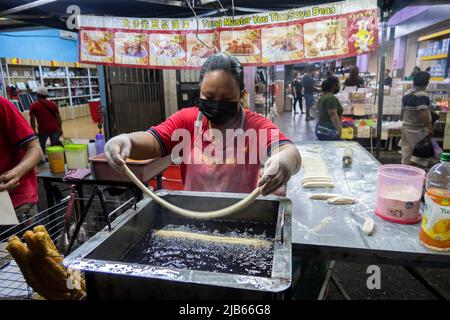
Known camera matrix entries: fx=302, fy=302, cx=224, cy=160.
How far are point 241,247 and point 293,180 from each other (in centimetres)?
120

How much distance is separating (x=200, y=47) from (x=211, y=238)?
8.52 ft

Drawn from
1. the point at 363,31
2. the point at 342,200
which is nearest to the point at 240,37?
the point at 363,31

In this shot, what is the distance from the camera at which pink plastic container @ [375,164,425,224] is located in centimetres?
151

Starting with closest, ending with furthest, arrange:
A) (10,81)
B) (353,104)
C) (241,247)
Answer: (241,247) < (353,104) < (10,81)

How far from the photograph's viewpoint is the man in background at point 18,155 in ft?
6.17

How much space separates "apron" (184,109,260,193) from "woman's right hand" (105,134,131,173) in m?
0.45

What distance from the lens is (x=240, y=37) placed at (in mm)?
3162

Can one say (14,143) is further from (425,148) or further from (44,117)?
(425,148)

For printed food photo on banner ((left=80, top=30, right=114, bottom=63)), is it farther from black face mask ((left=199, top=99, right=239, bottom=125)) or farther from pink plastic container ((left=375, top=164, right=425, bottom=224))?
pink plastic container ((left=375, top=164, right=425, bottom=224))

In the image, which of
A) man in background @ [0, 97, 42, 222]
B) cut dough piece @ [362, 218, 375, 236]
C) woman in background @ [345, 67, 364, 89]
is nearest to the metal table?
cut dough piece @ [362, 218, 375, 236]

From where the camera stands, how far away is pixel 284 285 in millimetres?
790

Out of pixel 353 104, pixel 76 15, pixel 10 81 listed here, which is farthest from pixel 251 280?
pixel 10 81

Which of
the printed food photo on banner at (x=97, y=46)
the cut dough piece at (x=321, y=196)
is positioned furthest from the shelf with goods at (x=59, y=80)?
the cut dough piece at (x=321, y=196)
